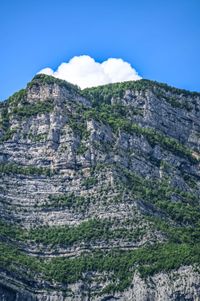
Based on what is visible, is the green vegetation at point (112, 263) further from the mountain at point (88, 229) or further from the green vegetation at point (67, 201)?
the green vegetation at point (67, 201)

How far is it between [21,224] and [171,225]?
24.4 meters

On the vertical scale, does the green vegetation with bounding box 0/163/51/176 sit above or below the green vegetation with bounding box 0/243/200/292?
above

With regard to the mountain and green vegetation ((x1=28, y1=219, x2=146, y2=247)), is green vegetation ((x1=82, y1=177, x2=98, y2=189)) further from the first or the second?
green vegetation ((x1=28, y1=219, x2=146, y2=247))

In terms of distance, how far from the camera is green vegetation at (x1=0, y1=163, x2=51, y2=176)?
19175 centimetres

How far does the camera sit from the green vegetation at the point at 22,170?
19175 cm

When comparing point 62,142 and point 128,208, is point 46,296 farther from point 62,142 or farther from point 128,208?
point 62,142

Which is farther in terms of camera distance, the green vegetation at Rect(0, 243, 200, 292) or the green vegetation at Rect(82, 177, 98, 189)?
the green vegetation at Rect(82, 177, 98, 189)

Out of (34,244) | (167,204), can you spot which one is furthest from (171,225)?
(34,244)

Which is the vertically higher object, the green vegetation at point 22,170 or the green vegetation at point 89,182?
the green vegetation at point 22,170

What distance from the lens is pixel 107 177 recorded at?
619ft

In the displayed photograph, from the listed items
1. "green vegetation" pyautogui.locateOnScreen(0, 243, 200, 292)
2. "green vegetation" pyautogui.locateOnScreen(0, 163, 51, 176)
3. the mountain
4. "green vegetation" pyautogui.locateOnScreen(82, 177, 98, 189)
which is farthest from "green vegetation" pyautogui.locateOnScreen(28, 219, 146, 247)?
"green vegetation" pyautogui.locateOnScreen(0, 163, 51, 176)

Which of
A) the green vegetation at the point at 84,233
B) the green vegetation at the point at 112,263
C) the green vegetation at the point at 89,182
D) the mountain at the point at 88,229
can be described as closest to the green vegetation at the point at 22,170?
the mountain at the point at 88,229

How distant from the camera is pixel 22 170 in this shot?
19262 centimetres

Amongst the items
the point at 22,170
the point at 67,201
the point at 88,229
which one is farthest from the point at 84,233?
the point at 22,170
